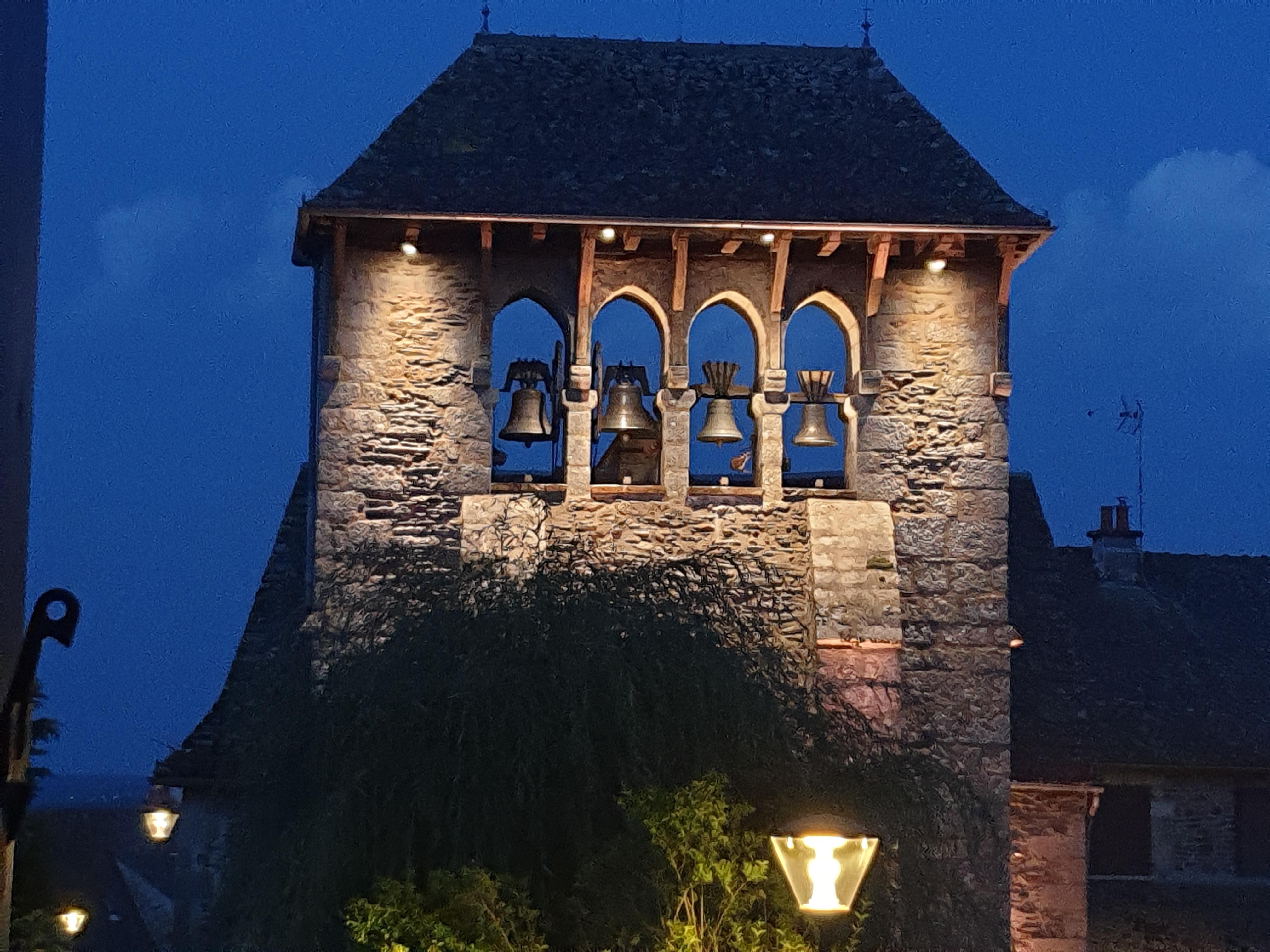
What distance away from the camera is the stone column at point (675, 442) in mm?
13406

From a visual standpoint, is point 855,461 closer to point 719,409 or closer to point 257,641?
point 719,409

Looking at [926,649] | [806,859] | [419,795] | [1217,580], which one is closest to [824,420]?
[926,649]

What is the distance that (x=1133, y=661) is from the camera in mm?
18922

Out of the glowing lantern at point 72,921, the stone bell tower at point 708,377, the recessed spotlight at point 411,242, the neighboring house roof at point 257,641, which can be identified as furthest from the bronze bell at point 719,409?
the glowing lantern at point 72,921

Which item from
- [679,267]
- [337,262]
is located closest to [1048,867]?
[679,267]

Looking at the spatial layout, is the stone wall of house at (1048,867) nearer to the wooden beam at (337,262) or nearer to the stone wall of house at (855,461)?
the stone wall of house at (855,461)

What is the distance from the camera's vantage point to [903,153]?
46.9ft

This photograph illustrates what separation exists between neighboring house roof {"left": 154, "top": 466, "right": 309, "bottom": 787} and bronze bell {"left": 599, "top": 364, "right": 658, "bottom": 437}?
2.96 metres

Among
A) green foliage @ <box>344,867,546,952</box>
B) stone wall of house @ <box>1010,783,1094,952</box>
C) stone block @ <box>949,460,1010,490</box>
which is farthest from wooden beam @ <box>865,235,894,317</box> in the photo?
green foliage @ <box>344,867,546,952</box>

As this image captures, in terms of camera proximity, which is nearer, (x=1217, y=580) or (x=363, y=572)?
(x=363, y=572)

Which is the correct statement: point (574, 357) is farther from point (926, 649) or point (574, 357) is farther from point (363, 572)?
point (926, 649)

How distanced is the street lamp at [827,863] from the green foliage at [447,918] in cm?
169

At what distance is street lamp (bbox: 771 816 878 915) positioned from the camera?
737 cm

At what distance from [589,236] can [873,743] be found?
4.53 meters
